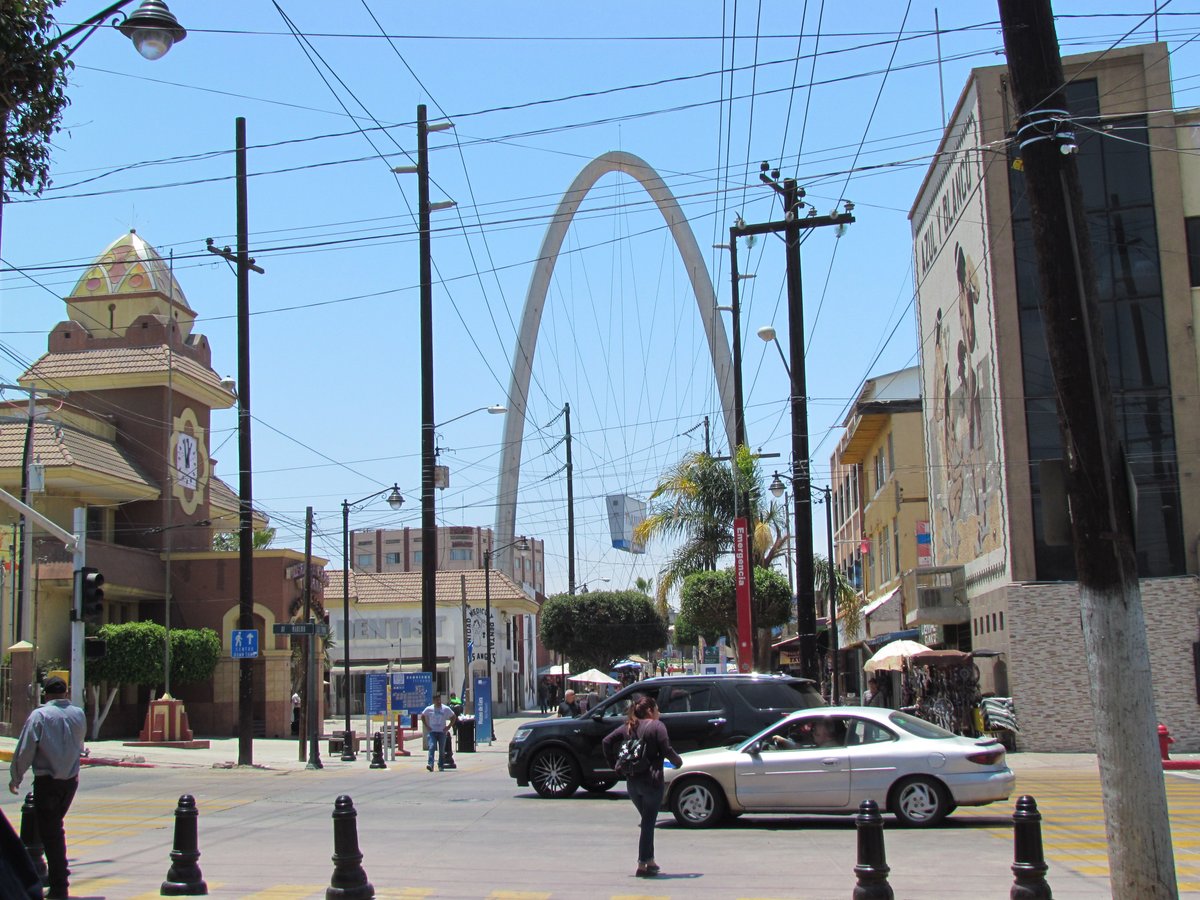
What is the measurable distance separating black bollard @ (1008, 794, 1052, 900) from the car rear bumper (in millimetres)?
5719

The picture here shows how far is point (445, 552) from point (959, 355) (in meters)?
94.8

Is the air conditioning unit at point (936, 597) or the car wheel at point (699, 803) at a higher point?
the air conditioning unit at point (936, 597)

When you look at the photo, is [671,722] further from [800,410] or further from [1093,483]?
[1093,483]

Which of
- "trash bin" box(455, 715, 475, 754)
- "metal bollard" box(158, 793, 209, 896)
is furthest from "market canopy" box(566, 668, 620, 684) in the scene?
"metal bollard" box(158, 793, 209, 896)

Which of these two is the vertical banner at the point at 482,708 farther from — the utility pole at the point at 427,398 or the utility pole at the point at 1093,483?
the utility pole at the point at 1093,483

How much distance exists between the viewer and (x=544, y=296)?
58.7 metres

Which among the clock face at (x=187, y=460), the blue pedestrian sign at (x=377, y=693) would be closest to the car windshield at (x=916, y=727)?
the blue pedestrian sign at (x=377, y=693)

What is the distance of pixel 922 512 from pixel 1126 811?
35770mm

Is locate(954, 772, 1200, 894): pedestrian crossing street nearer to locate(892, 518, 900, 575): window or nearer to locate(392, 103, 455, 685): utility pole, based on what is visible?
locate(392, 103, 455, 685): utility pole

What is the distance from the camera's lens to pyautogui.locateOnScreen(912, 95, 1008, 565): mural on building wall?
31.2 m

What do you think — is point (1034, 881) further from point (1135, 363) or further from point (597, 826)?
point (1135, 363)

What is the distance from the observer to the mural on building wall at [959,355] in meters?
31.2

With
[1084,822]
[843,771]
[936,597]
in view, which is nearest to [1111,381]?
[936,597]

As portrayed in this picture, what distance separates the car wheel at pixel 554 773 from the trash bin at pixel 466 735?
1615 centimetres
